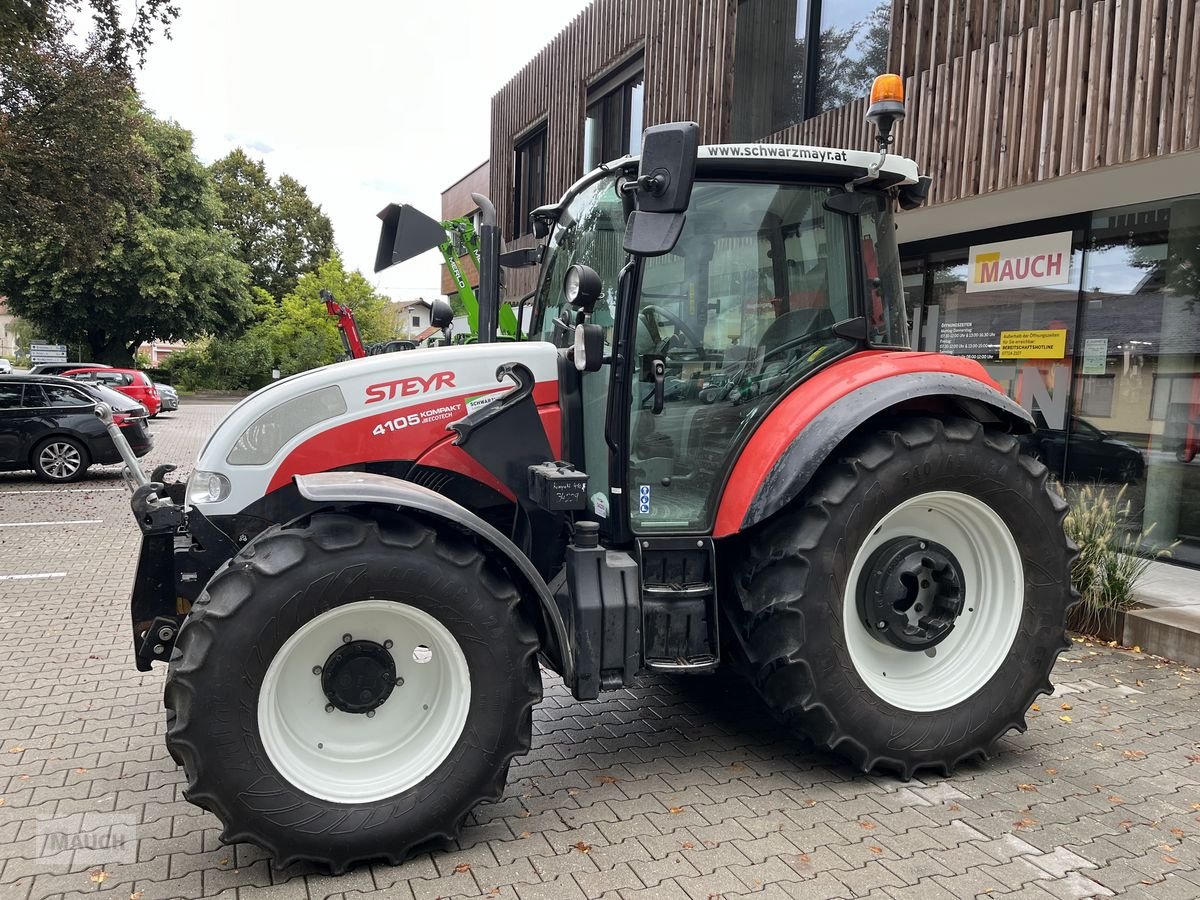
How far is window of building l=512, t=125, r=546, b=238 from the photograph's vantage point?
17219 mm

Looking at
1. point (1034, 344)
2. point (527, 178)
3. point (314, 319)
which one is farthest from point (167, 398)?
point (1034, 344)

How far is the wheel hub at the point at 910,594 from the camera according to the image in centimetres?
365

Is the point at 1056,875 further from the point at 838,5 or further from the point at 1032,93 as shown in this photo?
the point at 838,5

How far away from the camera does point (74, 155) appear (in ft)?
43.0

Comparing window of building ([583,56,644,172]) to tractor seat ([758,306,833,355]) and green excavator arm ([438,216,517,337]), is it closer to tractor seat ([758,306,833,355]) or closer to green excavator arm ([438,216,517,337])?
green excavator arm ([438,216,517,337])

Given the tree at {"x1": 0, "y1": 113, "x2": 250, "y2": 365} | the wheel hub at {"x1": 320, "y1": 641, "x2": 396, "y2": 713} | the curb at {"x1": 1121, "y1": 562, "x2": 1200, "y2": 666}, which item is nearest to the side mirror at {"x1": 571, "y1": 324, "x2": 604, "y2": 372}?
the wheel hub at {"x1": 320, "y1": 641, "x2": 396, "y2": 713}

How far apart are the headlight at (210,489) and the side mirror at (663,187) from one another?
5.84 feet

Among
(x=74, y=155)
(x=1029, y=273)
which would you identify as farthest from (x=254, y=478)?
(x=74, y=155)

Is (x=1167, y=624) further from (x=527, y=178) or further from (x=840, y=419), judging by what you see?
(x=527, y=178)

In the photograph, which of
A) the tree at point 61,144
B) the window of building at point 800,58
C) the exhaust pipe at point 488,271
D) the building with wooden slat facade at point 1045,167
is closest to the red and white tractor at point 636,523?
the exhaust pipe at point 488,271

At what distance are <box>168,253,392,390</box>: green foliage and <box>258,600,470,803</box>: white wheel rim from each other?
40.2 meters

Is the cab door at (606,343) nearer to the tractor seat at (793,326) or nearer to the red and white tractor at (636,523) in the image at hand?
the red and white tractor at (636,523)

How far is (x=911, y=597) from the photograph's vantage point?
12.3ft

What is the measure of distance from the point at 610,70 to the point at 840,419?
11.9 meters
